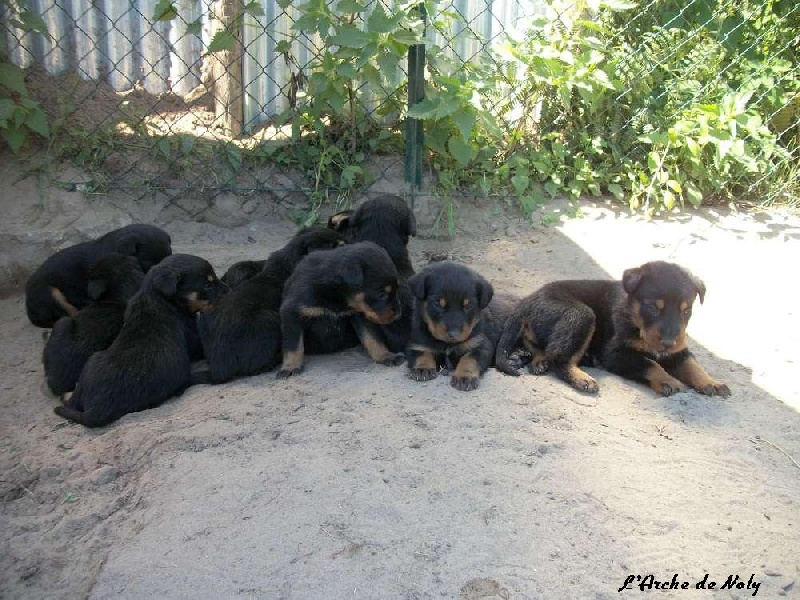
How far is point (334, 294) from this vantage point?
512cm

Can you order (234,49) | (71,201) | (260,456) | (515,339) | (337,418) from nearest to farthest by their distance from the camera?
(260,456) < (337,418) < (515,339) < (71,201) < (234,49)

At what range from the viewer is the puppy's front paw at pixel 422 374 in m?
4.74

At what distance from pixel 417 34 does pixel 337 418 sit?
3.84m

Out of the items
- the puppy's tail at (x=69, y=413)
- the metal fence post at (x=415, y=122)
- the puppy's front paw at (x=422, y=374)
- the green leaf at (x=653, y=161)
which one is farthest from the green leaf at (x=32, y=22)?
the green leaf at (x=653, y=161)

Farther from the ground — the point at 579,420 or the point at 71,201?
the point at 71,201

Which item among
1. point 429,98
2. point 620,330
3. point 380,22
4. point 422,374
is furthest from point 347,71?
point 620,330

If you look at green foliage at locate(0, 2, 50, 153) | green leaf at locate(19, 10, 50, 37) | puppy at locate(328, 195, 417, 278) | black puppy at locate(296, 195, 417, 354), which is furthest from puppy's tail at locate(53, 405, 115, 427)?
green leaf at locate(19, 10, 50, 37)

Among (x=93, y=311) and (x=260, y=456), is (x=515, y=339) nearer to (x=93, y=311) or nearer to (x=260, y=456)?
(x=260, y=456)

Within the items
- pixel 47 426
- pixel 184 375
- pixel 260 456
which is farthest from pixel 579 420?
pixel 47 426

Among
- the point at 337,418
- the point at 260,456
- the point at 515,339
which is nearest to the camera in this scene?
the point at 260,456

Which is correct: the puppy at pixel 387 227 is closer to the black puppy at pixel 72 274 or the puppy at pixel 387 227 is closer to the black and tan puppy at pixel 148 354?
the black and tan puppy at pixel 148 354

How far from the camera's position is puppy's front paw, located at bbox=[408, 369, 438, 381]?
474 cm

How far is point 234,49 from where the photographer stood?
7652 mm

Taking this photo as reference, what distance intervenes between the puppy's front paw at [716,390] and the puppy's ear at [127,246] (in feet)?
13.2
